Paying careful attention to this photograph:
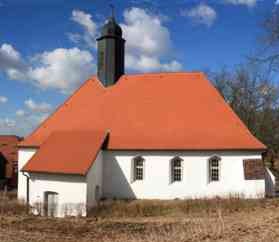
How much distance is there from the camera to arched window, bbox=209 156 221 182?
21.6 meters

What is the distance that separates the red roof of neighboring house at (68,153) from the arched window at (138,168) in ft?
8.39

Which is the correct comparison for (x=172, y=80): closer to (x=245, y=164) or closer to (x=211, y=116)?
(x=211, y=116)

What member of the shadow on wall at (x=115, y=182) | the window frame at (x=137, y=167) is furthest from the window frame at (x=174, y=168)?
the shadow on wall at (x=115, y=182)

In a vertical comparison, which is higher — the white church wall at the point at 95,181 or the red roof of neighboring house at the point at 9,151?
the red roof of neighboring house at the point at 9,151

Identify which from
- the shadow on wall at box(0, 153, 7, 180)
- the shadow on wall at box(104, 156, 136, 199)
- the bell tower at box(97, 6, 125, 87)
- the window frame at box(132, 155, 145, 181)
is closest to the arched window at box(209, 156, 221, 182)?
the window frame at box(132, 155, 145, 181)

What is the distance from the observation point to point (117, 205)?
19.5 metres

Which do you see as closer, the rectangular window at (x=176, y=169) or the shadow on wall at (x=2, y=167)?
the rectangular window at (x=176, y=169)

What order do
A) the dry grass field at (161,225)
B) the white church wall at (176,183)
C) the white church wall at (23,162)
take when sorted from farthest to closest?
the white church wall at (23,162) → the white church wall at (176,183) → the dry grass field at (161,225)

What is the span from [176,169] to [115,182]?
4.07 m

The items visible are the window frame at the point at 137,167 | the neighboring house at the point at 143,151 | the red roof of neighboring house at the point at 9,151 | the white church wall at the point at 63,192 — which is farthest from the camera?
the red roof of neighboring house at the point at 9,151

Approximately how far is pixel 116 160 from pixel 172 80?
7411 millimetres

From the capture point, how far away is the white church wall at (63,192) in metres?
19.4

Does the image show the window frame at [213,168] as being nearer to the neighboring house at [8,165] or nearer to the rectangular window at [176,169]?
the rectangular window at [176,169]

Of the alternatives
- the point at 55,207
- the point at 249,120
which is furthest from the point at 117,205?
the point at 249,120
